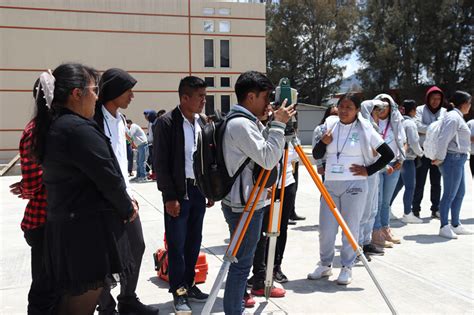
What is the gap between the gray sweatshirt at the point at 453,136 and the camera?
627 centimetres

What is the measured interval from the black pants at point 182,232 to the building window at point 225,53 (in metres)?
20.6

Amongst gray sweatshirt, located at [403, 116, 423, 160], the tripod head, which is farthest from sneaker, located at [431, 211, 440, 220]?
the tripod head

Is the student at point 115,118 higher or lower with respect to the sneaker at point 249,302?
higher

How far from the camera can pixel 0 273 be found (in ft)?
16.7

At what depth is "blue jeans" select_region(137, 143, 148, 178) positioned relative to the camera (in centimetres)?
1311

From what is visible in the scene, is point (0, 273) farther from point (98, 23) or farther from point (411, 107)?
point (98, 23)

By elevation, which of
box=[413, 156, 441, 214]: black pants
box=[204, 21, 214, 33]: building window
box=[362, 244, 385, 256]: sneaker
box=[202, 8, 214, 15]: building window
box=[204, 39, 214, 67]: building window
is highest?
box=[202, 8, 214, 15]: building window

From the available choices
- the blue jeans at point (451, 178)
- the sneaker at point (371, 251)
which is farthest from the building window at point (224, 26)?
the sneaker at point (371, 251)

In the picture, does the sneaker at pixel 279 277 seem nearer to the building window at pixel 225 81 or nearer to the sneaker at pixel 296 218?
the sneaker at pixel 296 218

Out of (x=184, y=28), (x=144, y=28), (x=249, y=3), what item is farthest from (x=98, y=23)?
(x=249, y=3)

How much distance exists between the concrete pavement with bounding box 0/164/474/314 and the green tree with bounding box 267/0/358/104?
36323 millimetres

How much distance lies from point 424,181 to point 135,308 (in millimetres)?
5651

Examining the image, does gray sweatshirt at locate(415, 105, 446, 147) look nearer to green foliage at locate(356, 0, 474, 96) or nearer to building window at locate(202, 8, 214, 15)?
building window at locate(202, 8, 214, 15)

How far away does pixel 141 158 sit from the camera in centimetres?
1325
